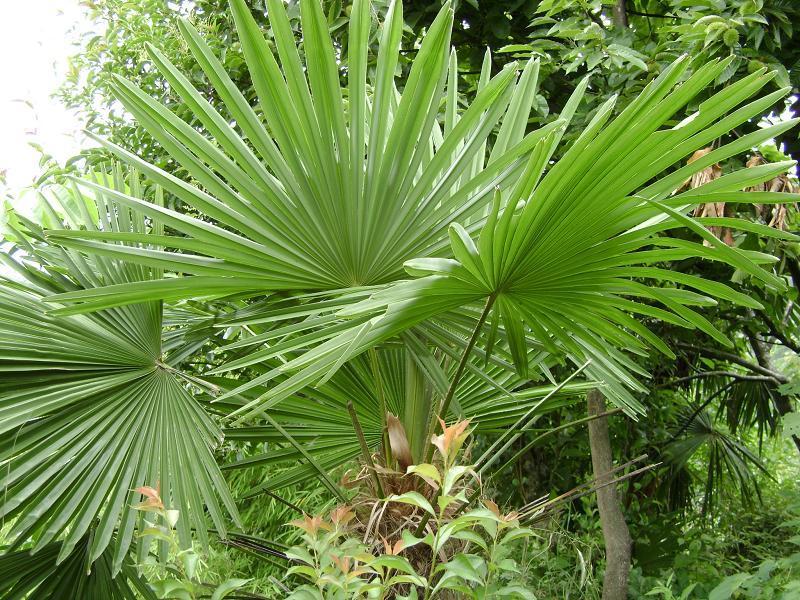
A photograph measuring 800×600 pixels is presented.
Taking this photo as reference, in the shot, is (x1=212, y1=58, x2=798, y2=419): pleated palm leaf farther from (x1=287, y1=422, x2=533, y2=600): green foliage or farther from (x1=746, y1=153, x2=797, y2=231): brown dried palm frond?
(x1=746, y1=153, x2=797, y2=231): brown dried palm frond

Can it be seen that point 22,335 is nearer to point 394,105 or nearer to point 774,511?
point 394,105

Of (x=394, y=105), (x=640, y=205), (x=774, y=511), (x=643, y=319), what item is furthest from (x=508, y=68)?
(x=774, y=511)

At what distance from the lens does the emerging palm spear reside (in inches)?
45.7

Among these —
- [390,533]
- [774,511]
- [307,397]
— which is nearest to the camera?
[390,533]

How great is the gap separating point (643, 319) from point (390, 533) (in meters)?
2.12

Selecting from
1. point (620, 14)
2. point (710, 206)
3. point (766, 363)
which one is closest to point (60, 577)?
point (710, 206)

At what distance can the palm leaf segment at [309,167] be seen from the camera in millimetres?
1312

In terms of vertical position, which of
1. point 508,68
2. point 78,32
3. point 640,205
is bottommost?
point 640,205

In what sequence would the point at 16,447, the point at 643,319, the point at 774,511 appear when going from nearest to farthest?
the point at 16,447 → the point at 643,319 → the point at 774,511

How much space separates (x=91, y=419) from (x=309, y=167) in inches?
24.7

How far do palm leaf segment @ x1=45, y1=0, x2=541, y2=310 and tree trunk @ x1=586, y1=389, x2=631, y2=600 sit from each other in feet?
5.19

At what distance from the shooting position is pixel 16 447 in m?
1.35

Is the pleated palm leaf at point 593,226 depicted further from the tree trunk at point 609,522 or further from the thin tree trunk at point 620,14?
the thin tree trunk at point 620,14

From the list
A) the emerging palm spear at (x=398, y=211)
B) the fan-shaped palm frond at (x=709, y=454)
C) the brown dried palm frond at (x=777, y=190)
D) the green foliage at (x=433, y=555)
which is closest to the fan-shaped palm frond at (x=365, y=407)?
the emerging palm spear at (x=398, y=211)
